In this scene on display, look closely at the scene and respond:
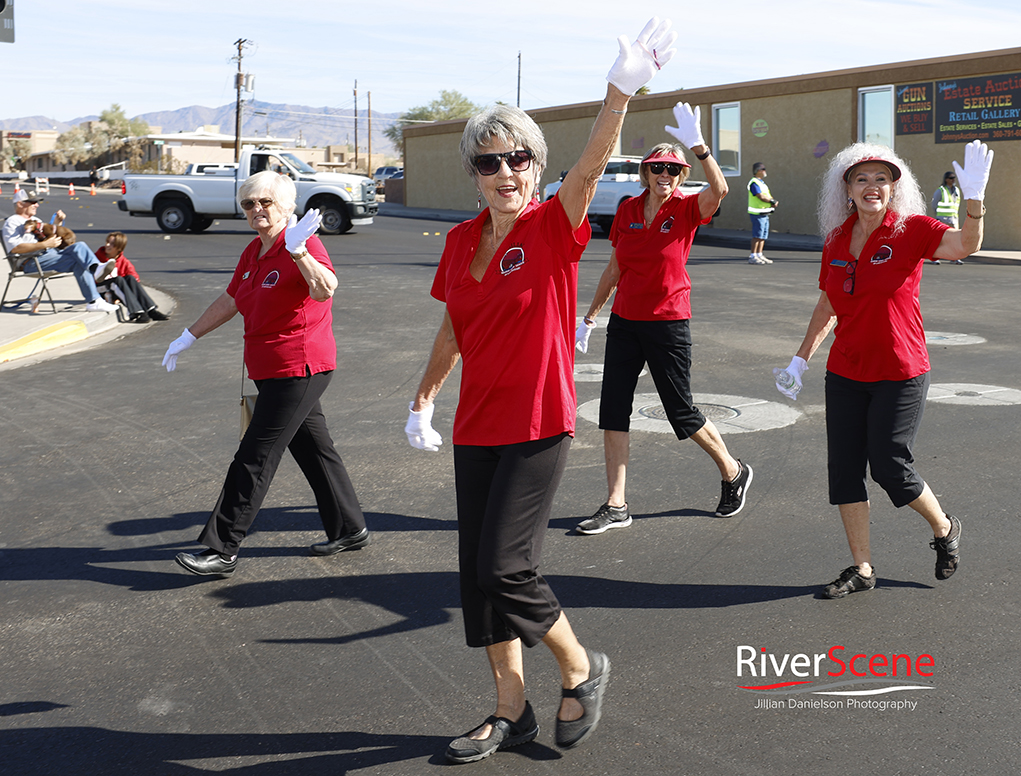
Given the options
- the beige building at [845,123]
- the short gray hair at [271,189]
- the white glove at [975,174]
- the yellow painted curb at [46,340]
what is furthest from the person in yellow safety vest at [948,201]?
the short gray hair at [271,189]

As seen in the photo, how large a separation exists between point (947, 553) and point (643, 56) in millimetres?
2693

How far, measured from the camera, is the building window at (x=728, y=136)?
3161 centimetres

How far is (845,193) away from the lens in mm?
4434

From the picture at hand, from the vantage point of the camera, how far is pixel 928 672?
3.65 meters

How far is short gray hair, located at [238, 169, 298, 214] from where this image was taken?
4.66 m

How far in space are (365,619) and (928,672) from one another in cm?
216

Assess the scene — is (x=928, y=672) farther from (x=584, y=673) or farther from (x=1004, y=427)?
(x=1004, y=427)

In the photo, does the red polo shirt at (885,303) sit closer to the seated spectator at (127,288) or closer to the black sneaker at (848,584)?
the black sneaker at (848,584)

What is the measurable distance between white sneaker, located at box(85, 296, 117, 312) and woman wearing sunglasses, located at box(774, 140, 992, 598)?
35.9 feet

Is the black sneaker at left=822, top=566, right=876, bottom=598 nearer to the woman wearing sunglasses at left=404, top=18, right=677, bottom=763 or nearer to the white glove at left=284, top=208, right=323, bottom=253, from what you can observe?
the woman wearing sunglasses at left=404, top=18, right=677, bottom=763

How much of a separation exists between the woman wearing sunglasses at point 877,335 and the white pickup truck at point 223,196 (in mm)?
24397

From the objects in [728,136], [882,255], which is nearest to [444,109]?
[728,136]

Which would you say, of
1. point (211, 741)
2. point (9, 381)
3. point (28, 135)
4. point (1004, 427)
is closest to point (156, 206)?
point (9, 381)

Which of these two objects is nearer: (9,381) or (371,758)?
(371,758)
